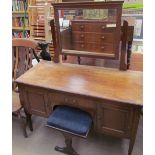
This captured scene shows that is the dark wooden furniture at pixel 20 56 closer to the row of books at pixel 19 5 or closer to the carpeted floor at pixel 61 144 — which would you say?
the carpeted floor at pixel 61 144

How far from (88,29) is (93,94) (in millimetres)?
673

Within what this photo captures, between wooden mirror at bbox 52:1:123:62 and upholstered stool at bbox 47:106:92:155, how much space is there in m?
0.53

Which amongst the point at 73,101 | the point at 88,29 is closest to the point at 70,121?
the point at 73,101

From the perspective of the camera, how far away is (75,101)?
1323mm

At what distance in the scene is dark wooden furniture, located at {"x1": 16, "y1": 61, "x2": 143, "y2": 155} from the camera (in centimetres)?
121

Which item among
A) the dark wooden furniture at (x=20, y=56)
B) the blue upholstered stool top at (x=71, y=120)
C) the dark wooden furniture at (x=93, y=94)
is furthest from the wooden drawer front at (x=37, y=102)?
the dark wooden furniture at (x=20, y=56)

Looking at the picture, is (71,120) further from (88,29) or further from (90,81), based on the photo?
(88,29)

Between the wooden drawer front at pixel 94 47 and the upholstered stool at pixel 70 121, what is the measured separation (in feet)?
1.83

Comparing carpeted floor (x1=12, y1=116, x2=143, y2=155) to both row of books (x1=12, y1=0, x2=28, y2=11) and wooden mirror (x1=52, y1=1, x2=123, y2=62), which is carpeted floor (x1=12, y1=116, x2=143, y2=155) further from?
row of books (x1=12, y1=0, x2=28, y2=11)

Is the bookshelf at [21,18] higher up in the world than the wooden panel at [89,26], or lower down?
higher up

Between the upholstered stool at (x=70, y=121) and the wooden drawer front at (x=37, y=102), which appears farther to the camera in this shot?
the wooden drawer front at (x=37, y=102)

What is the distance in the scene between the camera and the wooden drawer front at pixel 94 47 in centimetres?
150
